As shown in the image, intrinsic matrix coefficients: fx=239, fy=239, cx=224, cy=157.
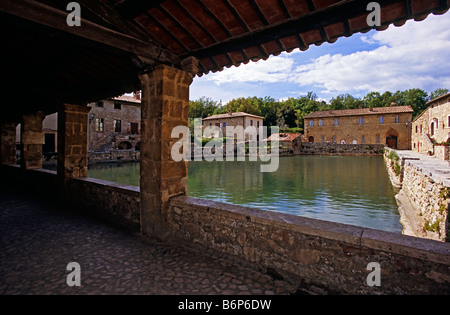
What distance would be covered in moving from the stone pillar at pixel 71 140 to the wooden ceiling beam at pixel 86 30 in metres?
3.87

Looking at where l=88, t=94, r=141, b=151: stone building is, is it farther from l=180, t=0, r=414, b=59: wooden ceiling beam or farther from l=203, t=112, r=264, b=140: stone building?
l=180, t=0, r=414, b=59: wooden ceiling beam

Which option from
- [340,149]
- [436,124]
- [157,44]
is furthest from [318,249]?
[340,149]

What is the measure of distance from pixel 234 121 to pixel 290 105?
1981 cm

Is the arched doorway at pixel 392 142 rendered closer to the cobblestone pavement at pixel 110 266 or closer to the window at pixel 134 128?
the window at pixel 134 128

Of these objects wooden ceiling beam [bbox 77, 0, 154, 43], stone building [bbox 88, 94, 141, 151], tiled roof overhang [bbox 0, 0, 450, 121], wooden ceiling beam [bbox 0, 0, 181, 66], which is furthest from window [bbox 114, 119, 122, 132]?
wooden ceiling beam [bbox 77, 0, 154, 43]

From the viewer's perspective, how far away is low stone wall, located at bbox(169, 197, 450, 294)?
6.65 ft

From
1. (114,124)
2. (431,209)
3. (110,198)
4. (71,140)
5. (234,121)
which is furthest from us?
(234,121)

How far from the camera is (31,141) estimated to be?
28.0 ft

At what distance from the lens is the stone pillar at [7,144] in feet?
33.8

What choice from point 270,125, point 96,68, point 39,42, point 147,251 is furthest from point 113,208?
point 270,125

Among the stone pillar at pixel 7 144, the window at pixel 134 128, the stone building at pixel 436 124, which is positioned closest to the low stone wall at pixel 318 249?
the stone pillar at pixel 7 144

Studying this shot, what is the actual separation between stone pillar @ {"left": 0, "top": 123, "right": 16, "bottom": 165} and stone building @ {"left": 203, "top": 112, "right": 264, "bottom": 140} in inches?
1410

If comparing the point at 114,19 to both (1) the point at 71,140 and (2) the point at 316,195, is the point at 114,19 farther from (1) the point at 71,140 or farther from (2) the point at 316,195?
(2) the point at 316,195
